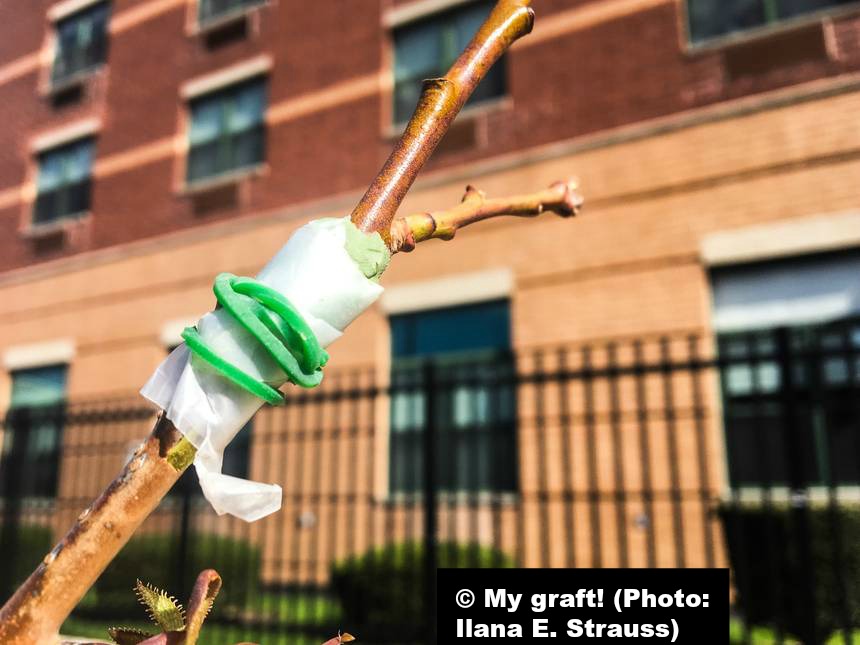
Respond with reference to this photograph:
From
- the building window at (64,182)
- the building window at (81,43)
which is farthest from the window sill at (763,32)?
the building window at (81,43)

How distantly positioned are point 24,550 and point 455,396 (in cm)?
506

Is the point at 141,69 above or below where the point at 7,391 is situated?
above

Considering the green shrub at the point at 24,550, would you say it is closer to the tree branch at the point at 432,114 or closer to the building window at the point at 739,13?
the tree branch at the point at 432,114

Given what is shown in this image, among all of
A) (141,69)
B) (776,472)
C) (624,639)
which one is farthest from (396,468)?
(141,69)

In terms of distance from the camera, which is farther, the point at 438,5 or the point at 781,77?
the point at 438,5

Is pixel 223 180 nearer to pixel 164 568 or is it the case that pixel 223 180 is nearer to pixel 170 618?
pixel 164 568

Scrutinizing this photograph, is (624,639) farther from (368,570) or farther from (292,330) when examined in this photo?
(368,570)

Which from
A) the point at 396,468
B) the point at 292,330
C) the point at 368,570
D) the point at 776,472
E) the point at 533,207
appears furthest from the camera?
the point at 396,468

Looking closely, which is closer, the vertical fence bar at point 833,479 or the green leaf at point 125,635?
the green leaf at point 125,635

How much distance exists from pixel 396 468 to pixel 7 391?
8.60m

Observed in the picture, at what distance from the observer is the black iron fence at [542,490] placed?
5207mm

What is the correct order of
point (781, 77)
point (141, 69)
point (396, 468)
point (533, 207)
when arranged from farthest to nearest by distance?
point (141, 69) → point (396, 468) → point (781, 77) → point (533, 207)

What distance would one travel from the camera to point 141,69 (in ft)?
43.9

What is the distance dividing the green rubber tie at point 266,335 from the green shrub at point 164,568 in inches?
277
